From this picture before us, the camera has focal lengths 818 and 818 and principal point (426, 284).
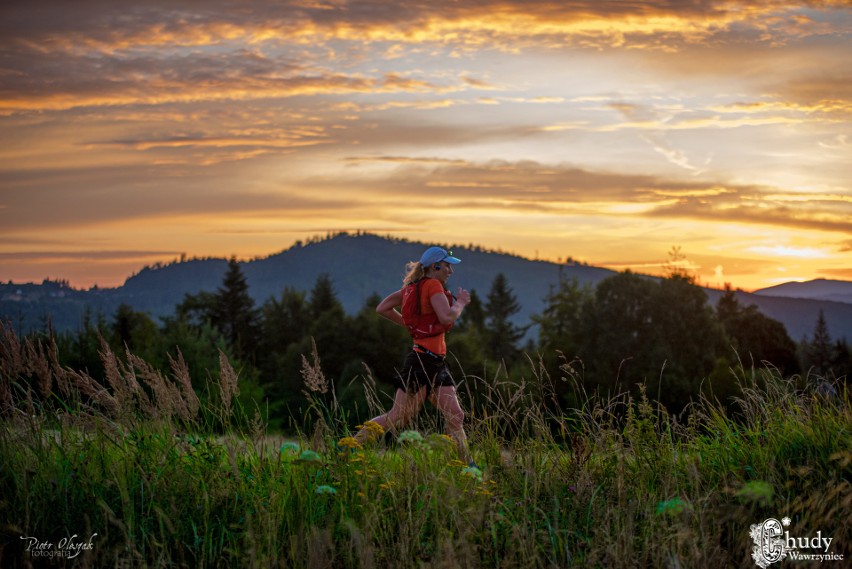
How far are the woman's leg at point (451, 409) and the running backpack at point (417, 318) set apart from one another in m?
0.57

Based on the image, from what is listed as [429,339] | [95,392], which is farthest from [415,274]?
[95,392]

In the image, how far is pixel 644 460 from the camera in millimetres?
5777

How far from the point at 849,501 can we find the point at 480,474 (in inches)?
86.8

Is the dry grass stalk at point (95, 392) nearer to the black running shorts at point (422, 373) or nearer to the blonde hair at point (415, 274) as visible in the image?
the black running shorts at point (422, 373)

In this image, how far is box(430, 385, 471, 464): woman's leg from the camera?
6.54 m

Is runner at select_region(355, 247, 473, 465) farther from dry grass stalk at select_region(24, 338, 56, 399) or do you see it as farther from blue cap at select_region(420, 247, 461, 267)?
dry grass stalk at select_region(24, 338, 56, 399)

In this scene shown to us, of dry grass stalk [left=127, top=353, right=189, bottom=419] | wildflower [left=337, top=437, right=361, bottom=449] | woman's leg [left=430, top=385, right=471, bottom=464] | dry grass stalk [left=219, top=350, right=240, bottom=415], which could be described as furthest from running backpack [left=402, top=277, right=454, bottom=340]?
dry grass stalk [left=127, top=353, right=189, bottom=419]

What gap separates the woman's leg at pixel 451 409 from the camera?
21.5 ft

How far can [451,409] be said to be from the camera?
7164 mm

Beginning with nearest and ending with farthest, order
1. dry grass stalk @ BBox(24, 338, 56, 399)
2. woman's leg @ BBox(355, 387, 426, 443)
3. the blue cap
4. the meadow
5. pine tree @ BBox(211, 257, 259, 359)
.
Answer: the meadow
dry grass stalk @ BBox(24, 338, 56, 399)
woman's leg @ BBox(355, 387, 426, 443)
the blue cap
pine tree @ BBox(211, 257, 259, 359)

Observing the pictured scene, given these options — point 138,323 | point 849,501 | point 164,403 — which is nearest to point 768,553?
point 849,501

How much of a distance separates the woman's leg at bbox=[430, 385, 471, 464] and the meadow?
1.23 feet

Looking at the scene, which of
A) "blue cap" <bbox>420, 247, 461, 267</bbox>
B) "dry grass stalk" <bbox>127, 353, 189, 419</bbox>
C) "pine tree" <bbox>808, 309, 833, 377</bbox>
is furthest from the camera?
"pine tree" <bbox>808, 309, 833, 377</bbox>

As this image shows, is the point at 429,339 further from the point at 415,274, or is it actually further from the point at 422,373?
the point at 415,274
